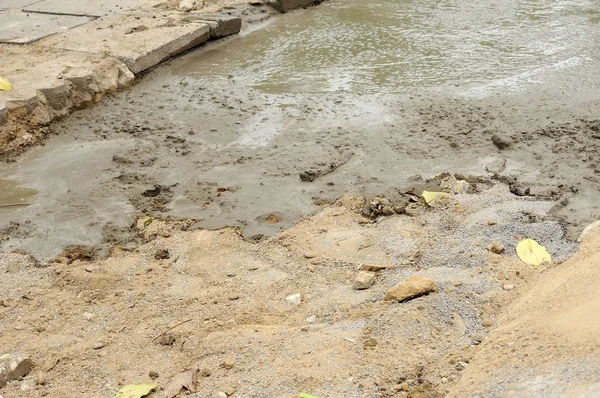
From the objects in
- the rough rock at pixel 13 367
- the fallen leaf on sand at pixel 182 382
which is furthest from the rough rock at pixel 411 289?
the rough rock at pixel 13 367

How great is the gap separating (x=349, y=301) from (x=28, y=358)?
1.34 meters

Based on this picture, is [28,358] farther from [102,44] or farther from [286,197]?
[102,44]

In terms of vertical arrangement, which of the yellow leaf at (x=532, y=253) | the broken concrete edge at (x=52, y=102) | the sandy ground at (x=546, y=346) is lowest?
the yellow leaf at (x=532, y=253)

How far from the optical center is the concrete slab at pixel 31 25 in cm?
680

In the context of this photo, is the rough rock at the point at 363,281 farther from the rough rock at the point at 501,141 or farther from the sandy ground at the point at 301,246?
the rough rock at the point at 501,141

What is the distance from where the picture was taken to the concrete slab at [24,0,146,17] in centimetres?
757

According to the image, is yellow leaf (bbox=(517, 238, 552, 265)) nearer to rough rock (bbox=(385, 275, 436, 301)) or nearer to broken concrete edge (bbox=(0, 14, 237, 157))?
rough rock (bbox=(385, 275, 436, 301))

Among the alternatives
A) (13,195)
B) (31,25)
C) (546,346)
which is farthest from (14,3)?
(546,346)

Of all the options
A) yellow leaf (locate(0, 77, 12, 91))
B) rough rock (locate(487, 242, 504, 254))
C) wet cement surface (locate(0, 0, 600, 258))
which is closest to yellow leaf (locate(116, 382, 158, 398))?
wet cement surface (locate(0, 0, 600, 258))

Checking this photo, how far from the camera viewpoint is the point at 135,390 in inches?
108

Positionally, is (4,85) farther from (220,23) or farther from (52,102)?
(220,23)

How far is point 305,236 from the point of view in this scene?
384cm

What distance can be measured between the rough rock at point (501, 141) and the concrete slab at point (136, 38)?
10.2ft

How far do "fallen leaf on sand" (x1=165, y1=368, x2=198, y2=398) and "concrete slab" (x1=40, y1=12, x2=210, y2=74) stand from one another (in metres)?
3.89
